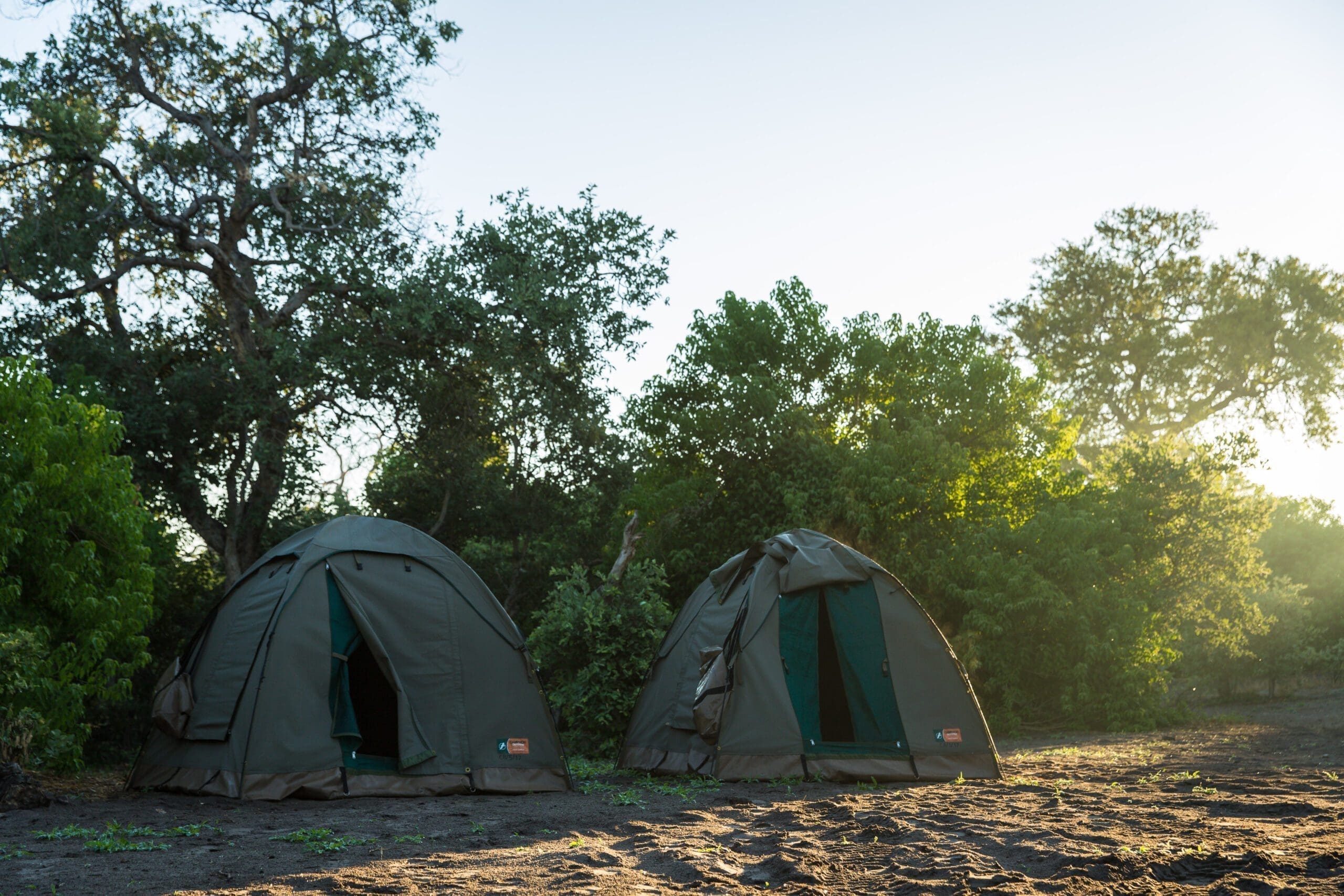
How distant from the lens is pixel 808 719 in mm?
8477

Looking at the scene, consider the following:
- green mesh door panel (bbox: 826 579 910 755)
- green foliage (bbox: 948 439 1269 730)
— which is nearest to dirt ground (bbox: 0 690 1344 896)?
green mesh door panel (bbox: 826 579 910 755)

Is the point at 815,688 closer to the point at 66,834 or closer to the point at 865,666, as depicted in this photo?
the point at 865,666

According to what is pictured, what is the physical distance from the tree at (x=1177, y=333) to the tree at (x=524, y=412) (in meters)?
15.3

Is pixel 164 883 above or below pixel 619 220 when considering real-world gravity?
below

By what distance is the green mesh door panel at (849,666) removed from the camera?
8.45 meters

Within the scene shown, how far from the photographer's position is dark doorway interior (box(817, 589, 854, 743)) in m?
8.99

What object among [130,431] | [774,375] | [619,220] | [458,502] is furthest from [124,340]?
[774,375]

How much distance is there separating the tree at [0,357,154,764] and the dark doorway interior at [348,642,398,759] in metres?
3.21

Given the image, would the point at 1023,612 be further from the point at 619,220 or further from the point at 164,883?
the point at 164,883

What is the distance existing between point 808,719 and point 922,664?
1.15m

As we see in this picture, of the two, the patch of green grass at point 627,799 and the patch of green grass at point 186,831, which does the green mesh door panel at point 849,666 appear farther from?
the patch of green grass at point 186,831

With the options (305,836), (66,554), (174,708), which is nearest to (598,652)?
(174,708)

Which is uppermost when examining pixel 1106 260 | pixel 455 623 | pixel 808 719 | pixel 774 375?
pixel 1106 260

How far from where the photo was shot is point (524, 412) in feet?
54.0
